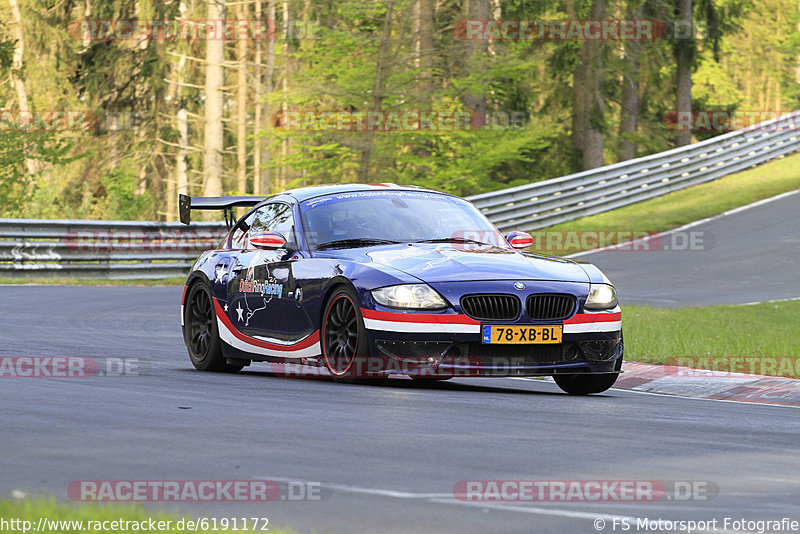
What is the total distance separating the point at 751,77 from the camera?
8719cm

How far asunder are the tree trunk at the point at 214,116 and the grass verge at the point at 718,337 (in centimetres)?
2332

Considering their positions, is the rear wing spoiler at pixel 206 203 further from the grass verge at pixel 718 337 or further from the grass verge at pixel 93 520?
the grass verge at pixel 93 520

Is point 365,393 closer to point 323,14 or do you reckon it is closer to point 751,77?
point 323,14

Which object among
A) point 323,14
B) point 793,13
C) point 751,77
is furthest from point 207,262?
point 751,77

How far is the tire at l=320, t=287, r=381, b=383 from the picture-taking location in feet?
30.4

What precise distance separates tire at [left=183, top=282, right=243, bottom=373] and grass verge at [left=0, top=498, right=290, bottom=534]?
20.9 feet

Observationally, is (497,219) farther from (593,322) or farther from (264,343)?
(593,322)

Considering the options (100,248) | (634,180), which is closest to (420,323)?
(100,248)

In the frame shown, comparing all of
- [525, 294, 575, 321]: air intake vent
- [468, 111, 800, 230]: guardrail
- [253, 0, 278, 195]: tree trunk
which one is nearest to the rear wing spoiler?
[525, 294, 575, 321]: air intake vent

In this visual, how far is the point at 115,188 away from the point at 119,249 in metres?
12.7

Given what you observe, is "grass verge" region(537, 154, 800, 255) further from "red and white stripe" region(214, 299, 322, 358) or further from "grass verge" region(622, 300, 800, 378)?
"red and white stripe" region(214, 299, 322, 358)

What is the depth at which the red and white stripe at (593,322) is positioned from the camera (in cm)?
934

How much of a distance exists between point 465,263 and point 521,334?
698mm

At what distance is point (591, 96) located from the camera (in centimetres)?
4244
